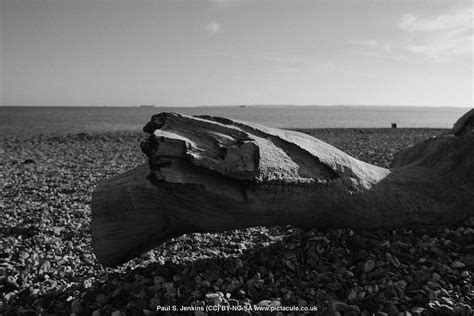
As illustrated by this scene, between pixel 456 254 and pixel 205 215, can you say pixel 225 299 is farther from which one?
pixel 456 254

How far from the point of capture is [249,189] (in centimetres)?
363

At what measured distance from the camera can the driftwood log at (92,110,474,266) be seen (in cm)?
347

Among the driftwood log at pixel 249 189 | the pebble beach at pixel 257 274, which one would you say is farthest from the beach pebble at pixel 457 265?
the driftwood log at pixel 249 189

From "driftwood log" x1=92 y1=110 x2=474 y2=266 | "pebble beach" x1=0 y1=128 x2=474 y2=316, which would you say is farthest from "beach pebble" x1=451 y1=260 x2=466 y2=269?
"driftwood log" x1=92 y1=110 x2=474 y2=266

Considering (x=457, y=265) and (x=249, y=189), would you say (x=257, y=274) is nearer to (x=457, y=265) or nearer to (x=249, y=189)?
(x=249, y=189)

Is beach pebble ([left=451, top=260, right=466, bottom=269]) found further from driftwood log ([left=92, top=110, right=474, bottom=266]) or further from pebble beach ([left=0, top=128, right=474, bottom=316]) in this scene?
driftwood log ([left=92, top=110, right=474, bottom=266])

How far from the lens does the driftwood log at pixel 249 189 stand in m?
3.47

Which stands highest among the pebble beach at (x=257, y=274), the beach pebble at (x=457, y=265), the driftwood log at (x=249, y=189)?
the driftwood log at (x=249, y=189)

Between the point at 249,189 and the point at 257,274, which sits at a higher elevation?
the point at 249,189

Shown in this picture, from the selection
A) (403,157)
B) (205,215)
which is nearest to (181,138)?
(205,215)

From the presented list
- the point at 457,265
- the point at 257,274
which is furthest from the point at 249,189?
the point at 457,265

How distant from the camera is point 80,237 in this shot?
221 inches

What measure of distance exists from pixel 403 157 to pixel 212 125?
363 centimetres

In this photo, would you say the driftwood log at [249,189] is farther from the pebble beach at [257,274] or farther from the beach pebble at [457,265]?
the beach pebble at [457,265]
